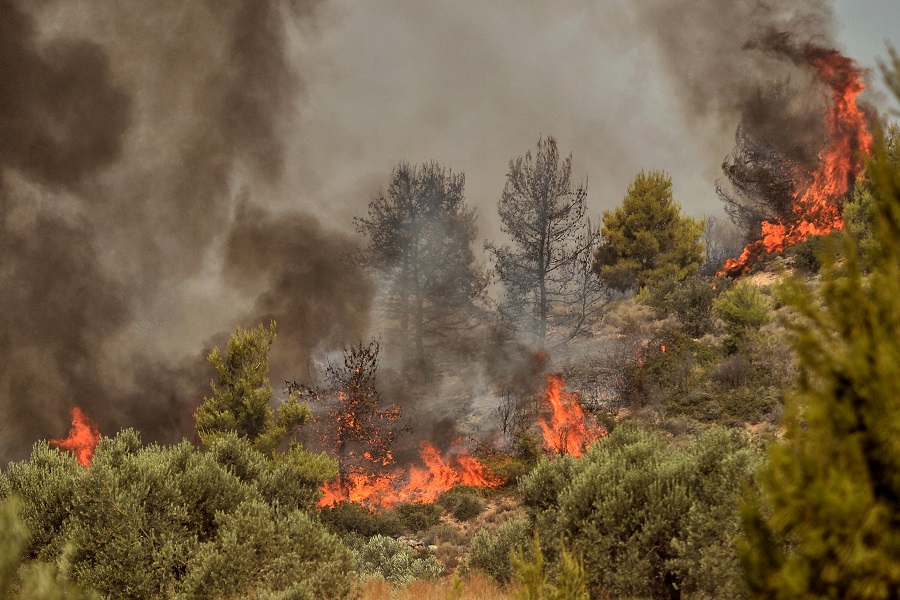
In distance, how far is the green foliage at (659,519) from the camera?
27.2 feet

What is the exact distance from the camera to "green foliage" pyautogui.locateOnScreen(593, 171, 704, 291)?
41.2 metres

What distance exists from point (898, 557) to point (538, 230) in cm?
3678

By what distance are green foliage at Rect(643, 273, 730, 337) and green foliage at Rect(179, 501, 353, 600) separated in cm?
2638

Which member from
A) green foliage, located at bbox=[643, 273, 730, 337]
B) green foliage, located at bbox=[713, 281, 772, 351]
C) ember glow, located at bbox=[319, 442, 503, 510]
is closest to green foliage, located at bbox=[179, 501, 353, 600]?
ember glow, located at bbox=[319, 442, 503, 510]

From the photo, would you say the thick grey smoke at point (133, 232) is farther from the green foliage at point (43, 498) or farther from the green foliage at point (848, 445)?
the green foliage at point (848, 445)

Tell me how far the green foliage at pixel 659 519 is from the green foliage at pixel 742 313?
60.1ft

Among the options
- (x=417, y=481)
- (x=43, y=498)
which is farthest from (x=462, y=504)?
(x=43, y=498)

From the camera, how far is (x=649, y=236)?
135 feet

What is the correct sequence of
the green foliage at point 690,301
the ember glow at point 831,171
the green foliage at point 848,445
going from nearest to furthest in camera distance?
the green foliage at point 848,445, the green foliage at point 690,301, the ember glow at point 831,171

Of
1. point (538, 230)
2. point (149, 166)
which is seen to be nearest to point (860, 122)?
point (538, 230)

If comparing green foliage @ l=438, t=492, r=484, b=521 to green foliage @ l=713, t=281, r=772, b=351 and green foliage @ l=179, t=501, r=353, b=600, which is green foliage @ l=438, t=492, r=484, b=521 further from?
green foliage @ l=713, t=281, r=772, b=351

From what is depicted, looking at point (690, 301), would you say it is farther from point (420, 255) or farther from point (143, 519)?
point (143, 519)

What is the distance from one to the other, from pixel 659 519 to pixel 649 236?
114ft

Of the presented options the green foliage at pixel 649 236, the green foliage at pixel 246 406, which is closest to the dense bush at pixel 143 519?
the green foliage at pixel 246 406
